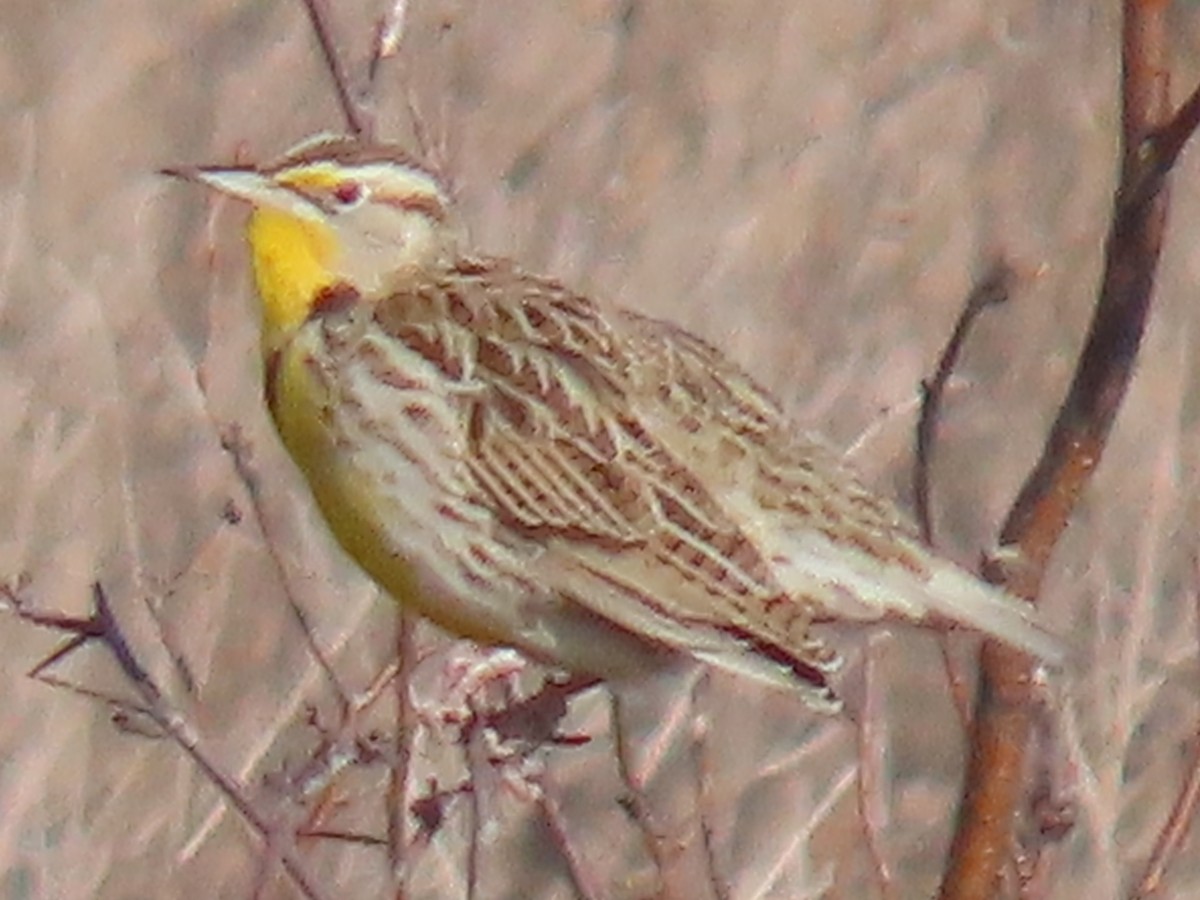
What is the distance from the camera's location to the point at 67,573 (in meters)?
6.16

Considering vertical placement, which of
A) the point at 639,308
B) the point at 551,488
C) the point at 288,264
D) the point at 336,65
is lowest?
the point at 639,308

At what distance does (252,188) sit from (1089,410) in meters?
0.87

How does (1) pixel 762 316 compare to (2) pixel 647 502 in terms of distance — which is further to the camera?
(1) pixel 762 316

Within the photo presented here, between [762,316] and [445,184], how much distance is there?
4.62m

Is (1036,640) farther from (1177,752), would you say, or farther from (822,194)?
(822,194)

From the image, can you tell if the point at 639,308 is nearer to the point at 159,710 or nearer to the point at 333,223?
the point at 333,223

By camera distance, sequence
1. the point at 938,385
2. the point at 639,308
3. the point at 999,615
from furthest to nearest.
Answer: the point at 639,308, the point at 999,615, the point at 938,385

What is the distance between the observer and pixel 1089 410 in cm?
192

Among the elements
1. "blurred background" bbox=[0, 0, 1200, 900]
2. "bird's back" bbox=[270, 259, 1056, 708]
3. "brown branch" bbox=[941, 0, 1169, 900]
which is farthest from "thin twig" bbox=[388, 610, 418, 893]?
"blurred background" bbox=[0, 0, 1200, 900]

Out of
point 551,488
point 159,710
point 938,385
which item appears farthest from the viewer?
point 551,488

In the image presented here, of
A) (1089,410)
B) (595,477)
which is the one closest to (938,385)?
(1089,410)

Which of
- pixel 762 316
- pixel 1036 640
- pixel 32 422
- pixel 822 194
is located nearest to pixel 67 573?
pixel 32 422

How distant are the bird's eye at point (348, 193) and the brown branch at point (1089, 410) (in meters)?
0.81

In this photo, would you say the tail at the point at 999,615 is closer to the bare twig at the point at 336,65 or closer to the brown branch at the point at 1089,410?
the brown branch at the point at 1089,410
